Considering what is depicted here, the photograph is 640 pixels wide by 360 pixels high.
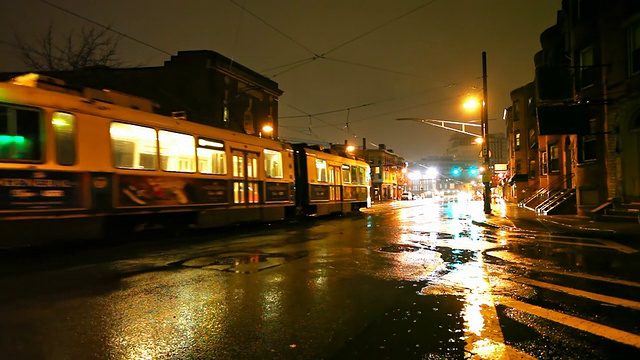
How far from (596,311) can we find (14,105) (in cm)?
1098

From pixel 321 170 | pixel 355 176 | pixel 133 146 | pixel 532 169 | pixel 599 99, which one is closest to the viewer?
pixel 133 146

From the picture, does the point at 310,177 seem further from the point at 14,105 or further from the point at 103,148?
the point at 14,105

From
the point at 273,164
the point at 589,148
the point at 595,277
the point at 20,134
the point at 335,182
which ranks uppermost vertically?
the point at 589,148

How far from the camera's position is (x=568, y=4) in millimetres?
21609

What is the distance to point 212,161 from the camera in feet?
49.2

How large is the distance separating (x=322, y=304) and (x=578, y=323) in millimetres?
2939

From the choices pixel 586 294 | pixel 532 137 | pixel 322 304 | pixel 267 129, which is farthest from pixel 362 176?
pixel 322 304

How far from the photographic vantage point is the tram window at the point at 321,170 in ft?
74.1

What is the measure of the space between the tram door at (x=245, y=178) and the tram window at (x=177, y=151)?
219 centimetres

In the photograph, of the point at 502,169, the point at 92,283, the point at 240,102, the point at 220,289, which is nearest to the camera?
the point at 220,289

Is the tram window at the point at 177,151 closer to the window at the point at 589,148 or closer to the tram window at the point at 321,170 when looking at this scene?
the tram window at the point at 321,170

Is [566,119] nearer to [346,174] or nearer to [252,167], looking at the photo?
[346,174]

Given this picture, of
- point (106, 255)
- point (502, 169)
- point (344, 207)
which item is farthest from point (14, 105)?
point (502, 169)

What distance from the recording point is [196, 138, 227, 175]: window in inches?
570
